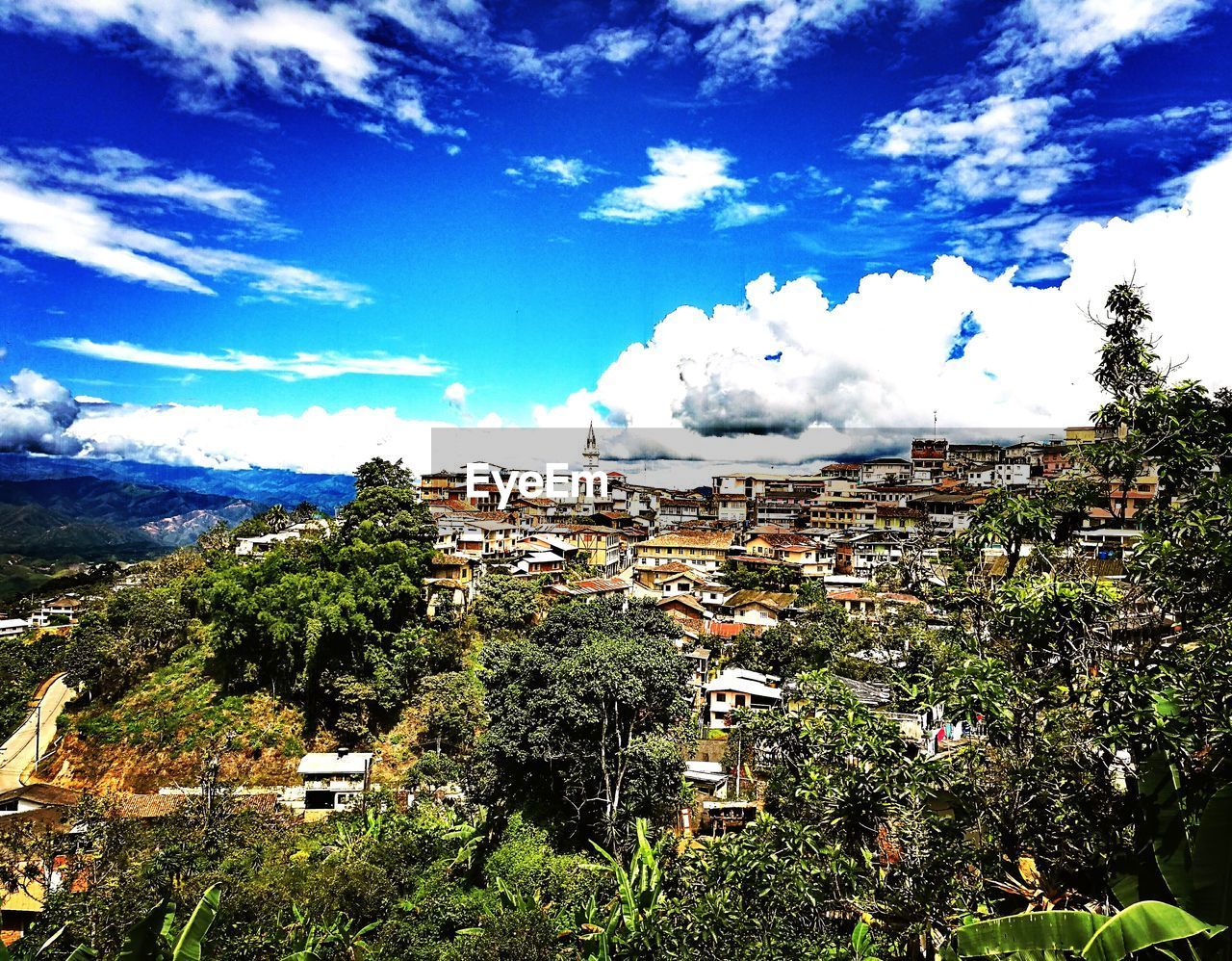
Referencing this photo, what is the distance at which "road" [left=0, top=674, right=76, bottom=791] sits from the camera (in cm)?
2308

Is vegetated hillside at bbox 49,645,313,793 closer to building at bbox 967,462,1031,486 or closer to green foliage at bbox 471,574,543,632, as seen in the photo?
green foliage at bbox 471,574,543,632

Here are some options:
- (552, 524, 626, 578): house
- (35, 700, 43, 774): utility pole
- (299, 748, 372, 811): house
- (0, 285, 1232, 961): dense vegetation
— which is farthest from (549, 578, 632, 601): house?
(35, 700, 43, 774): utility pole

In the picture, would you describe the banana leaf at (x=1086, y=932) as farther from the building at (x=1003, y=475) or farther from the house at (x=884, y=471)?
the house at (x=884, y=471)

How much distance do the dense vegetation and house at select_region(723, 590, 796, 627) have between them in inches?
559

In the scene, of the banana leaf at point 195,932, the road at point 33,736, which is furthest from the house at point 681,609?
the banana leaf at point 195,932

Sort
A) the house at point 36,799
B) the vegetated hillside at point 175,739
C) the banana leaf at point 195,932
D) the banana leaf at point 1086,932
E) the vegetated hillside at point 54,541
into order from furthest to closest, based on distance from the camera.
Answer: the vegetated hillside at point 54,541, the vegetated hillside at point 175,739, the house at point 36,799, the banana leaf at point 195,932, the banana leaf at point 1086,932

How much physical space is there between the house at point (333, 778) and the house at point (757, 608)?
21.5 metres

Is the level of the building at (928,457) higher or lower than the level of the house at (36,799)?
higher

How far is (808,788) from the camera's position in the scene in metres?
6.44

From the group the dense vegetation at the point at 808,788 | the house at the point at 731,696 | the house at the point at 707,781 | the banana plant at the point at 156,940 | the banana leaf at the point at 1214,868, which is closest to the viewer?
the banana leaf at the point at 1214,868

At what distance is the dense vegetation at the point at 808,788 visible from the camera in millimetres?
5012

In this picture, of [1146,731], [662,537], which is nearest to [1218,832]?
[1146,731]

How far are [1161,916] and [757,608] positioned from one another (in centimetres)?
3413

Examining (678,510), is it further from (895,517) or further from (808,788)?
(808,788)
